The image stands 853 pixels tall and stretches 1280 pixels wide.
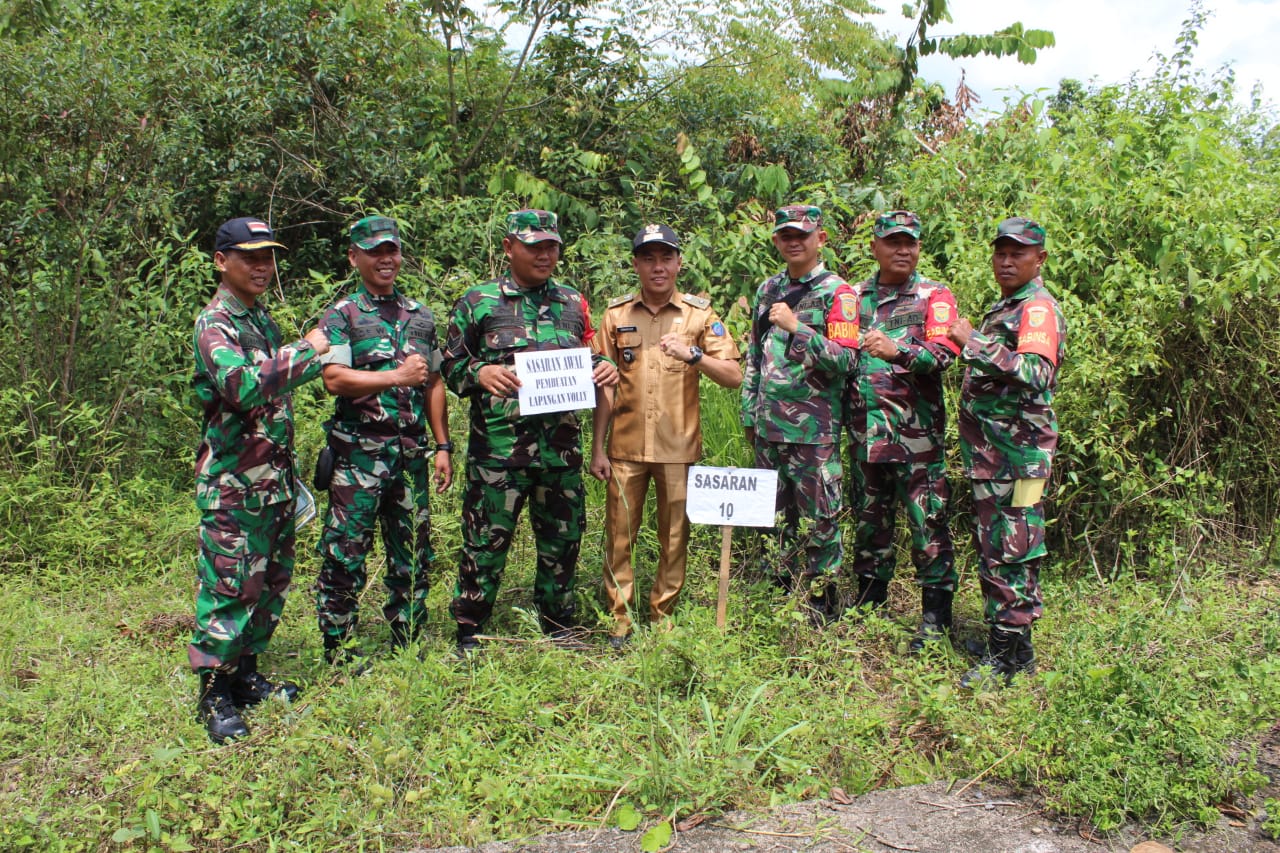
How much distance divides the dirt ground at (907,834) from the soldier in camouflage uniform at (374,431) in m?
1.49

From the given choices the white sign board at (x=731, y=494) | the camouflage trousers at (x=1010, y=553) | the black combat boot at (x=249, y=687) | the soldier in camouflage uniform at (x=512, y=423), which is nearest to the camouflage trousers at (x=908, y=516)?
the camouflage trousers at (x=1010, y=553)

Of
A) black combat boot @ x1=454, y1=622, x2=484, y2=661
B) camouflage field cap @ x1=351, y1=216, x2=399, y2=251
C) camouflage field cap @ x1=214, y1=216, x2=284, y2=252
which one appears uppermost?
camouflage field cap @ x1=351, y1=216, x2=399, y2=251

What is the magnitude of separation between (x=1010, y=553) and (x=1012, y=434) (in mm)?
524

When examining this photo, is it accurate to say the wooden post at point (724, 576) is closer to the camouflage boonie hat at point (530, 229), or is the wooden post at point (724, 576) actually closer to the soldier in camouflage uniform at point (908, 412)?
the soldier in camouflage uniform at point (908, 412)

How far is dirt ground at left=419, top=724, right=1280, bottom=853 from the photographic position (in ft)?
9.28

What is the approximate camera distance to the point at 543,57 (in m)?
8.86

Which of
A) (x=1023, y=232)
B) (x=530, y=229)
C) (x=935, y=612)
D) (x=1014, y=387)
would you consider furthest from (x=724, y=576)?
(x=1023, y=232)

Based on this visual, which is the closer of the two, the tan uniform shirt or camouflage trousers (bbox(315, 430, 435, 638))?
camouflage trousers (bbox(315, 430, 435, 638))

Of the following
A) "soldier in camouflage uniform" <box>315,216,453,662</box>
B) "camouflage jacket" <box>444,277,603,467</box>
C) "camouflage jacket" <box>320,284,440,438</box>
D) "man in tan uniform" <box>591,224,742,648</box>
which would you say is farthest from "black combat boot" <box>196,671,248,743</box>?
"man in tan uniform" <box>591,224,742,648</box>

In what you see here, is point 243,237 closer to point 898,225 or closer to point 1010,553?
point 898,225

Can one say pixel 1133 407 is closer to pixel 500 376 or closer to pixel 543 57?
pixel 500 376

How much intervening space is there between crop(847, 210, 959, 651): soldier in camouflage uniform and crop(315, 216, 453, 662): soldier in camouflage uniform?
2.10m

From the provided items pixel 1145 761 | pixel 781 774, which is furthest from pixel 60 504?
pixel 1145 761

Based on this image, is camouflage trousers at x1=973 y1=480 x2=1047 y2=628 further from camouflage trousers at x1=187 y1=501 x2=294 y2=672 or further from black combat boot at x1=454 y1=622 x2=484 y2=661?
camouflage trousers at x1=187 y1=501 x2=294 y2=672
